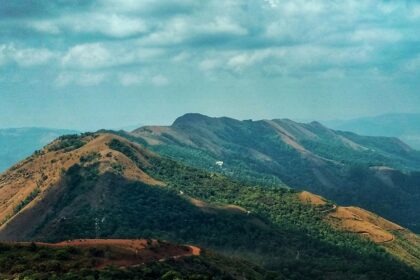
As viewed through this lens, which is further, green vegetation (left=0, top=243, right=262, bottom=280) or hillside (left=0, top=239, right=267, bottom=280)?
hillside (left=0, top=239, right=267, bottom=280)

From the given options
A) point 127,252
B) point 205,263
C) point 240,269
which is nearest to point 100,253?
point 127,252

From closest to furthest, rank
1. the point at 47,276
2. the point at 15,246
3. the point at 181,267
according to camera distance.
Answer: the point at 47,276, the point at 15,246, the point at 181,267

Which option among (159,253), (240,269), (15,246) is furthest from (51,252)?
(240,269)

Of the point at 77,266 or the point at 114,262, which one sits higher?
the point at 77,266

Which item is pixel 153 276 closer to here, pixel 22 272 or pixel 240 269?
pixel 22 272

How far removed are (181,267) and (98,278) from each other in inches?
1396

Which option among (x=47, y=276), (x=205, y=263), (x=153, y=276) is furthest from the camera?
(x=205, y=263)

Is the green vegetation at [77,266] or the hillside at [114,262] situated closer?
the green vegetation at [77,266]

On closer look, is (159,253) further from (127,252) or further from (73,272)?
(73,272)

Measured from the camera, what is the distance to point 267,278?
168 meters

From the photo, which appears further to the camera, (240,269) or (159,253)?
(240,269)

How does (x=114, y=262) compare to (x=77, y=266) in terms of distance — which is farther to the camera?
(x=114, y=262)

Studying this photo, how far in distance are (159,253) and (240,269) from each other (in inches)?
1124

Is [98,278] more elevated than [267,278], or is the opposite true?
[98,278]
